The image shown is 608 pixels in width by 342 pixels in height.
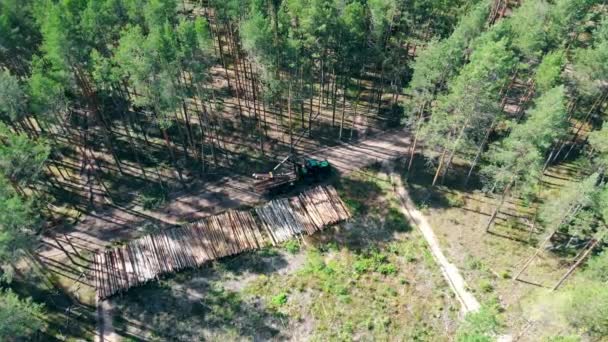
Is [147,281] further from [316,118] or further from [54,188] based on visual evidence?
[316,118]

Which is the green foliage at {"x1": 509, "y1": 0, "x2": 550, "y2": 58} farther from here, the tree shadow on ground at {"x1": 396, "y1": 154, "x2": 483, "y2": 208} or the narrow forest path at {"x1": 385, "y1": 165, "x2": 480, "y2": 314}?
the narrow forest path at {"x1": 385, "y1": 165, "x2": 480, "y2": 314}

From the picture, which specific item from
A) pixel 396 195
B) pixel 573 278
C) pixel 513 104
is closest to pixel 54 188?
pixel 396 195

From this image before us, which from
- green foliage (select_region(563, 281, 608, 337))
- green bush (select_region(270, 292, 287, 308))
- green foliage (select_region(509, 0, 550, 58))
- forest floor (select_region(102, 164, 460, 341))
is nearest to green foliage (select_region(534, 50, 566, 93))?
green foliage (select_region(509, 0, 550, 58))

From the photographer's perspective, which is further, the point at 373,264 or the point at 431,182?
the point at 431,182

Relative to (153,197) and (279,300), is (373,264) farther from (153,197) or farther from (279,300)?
(153,197)

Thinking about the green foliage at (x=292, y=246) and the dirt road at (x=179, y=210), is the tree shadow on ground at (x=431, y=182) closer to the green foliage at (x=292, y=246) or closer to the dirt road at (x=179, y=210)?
the dirt road at (x=179, y=210)

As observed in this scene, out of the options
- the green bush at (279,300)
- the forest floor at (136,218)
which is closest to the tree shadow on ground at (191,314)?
the green bush at (279,300)

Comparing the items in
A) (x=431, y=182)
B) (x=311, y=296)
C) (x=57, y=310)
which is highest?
(x=431, y=182)

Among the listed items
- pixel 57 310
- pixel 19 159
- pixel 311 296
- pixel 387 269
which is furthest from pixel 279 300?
pixel 19 159
